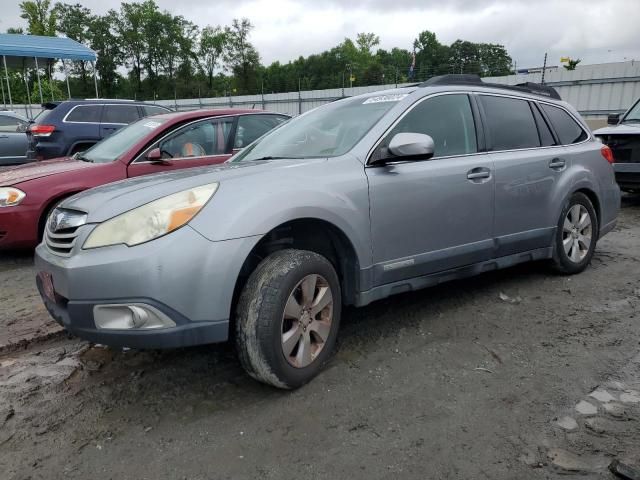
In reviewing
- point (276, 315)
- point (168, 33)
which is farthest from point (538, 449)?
point (168, 33)

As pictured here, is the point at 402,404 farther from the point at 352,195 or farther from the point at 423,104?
the point at 423,104

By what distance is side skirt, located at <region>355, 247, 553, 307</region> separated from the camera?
10.2 ft

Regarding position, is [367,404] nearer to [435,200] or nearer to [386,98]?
[435,200]

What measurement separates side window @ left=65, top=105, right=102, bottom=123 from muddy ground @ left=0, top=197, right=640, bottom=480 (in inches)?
221

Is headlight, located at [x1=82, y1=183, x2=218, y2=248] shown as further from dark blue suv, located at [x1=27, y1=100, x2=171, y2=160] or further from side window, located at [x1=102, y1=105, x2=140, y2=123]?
side window, located at [x1=102, y1=105, x2=140, y2=123]

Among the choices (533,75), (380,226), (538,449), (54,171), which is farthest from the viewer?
(533,75)

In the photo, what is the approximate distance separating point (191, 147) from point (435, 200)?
11.2ft

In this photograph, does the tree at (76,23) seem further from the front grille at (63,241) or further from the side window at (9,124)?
the front grille at (63,241)

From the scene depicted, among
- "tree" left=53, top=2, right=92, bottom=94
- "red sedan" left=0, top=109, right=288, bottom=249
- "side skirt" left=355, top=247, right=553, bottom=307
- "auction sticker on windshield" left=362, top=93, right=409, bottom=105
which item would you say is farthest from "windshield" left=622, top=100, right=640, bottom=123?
"tree" left=53, top=2, right=92, bottom=94

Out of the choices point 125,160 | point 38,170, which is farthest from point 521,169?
point 38,170

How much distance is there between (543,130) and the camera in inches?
171

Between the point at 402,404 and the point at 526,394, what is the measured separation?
661mm

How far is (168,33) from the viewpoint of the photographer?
76250mm

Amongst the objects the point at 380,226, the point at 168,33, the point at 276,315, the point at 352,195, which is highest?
the point at 168,33
